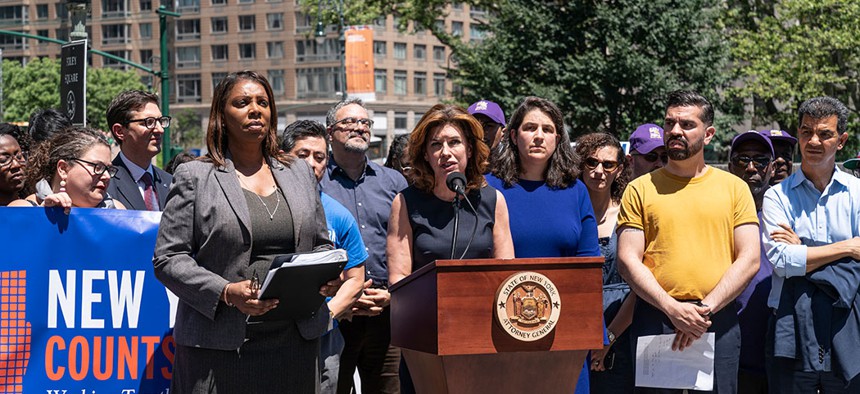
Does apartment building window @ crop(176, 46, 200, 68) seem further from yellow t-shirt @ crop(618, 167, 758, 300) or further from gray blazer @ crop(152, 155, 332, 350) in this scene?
gray blazer @ crop(152, 155, 332, 350)

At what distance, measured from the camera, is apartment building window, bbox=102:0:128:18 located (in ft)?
328

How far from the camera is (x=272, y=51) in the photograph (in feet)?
312

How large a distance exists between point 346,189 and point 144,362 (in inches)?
74.3

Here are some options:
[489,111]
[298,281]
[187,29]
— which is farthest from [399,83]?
[298,281]

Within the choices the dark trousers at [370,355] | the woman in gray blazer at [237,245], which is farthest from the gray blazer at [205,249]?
the dark trousers at [370,355]

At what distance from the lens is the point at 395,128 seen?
3767 inches

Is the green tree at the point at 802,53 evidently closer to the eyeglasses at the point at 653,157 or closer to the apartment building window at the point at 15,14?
the eyeglasses at the point at 653,157

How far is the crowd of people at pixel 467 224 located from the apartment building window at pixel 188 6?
9427 centimetres

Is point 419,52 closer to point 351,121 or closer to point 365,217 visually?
Answer: point 351,121

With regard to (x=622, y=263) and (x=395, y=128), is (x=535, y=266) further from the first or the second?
(x=395, y=128)

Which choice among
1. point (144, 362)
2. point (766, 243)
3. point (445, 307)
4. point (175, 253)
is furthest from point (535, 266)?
point (144, 362)

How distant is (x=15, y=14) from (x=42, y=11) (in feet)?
14.6

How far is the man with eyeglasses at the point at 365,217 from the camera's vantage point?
6734mm

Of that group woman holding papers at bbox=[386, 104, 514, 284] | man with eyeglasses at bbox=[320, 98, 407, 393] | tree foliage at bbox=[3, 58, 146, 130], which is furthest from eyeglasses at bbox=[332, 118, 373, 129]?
tree foliage at bbox=[3, 58, 146, 130]
